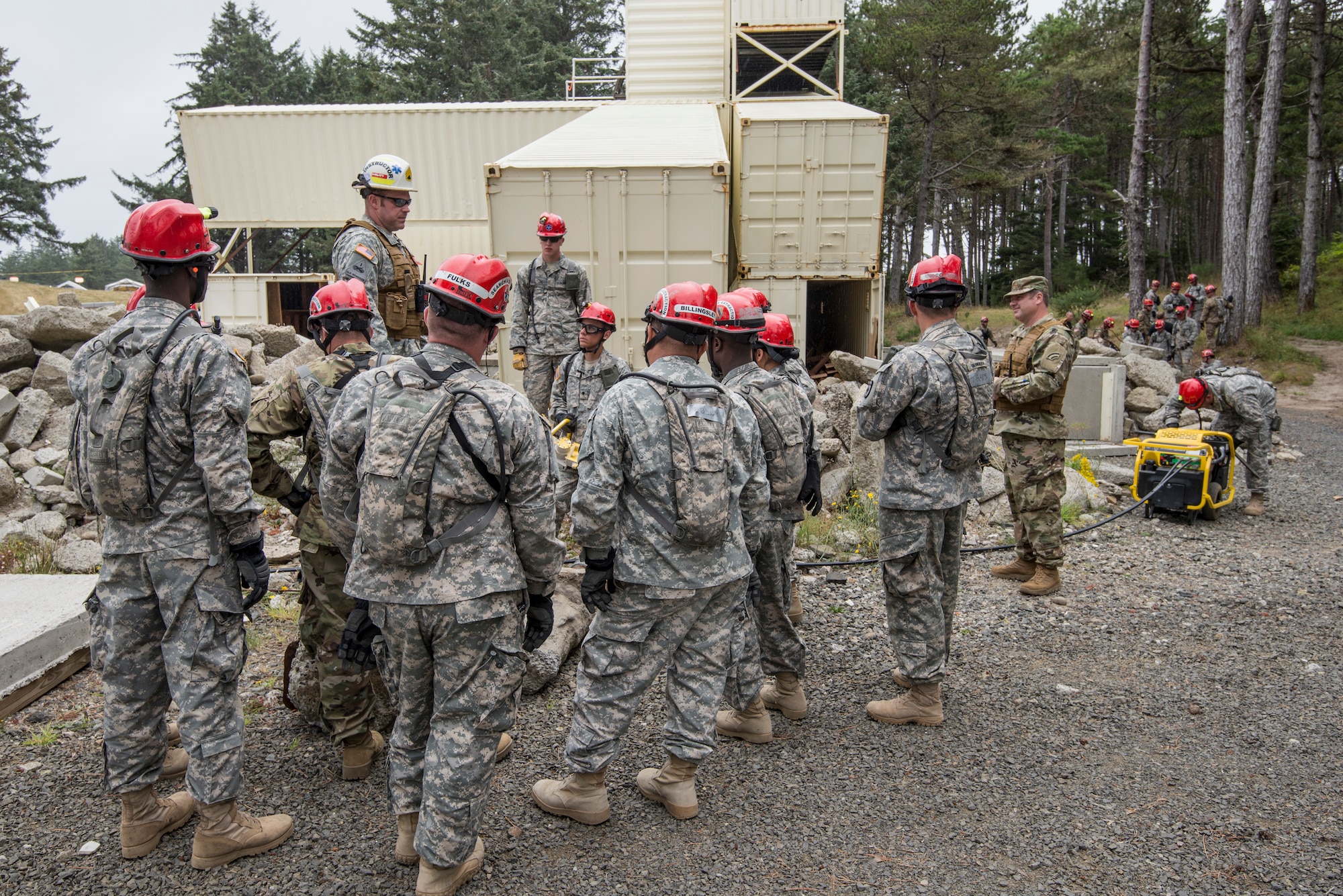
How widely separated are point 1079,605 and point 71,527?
26.1ft

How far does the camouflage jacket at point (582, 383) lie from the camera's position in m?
6.71

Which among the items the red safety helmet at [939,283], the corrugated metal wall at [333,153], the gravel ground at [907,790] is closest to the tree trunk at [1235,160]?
the corrugated metal wall at [333,153]

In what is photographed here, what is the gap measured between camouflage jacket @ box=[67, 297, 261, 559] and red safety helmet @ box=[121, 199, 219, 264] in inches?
6.5

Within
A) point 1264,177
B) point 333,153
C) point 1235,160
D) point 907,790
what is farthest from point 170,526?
point 1264,177

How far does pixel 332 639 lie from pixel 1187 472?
7.29m

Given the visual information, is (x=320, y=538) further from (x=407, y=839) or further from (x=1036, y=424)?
(x=1036, y=424)

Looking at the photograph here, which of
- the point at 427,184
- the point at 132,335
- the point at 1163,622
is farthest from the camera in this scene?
the point at 427,184

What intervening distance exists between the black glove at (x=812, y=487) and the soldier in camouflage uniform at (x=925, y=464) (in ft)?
1.34

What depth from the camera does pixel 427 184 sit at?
14.4m

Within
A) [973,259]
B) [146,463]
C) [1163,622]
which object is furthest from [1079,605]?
[973,259]

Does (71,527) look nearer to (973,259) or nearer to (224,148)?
(224,148)

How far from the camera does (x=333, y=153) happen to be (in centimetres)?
1450

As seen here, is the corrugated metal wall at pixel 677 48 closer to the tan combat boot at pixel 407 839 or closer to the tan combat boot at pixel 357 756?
the tan combat boot at pixel 357 756

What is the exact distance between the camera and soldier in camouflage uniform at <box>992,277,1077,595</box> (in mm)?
5727
